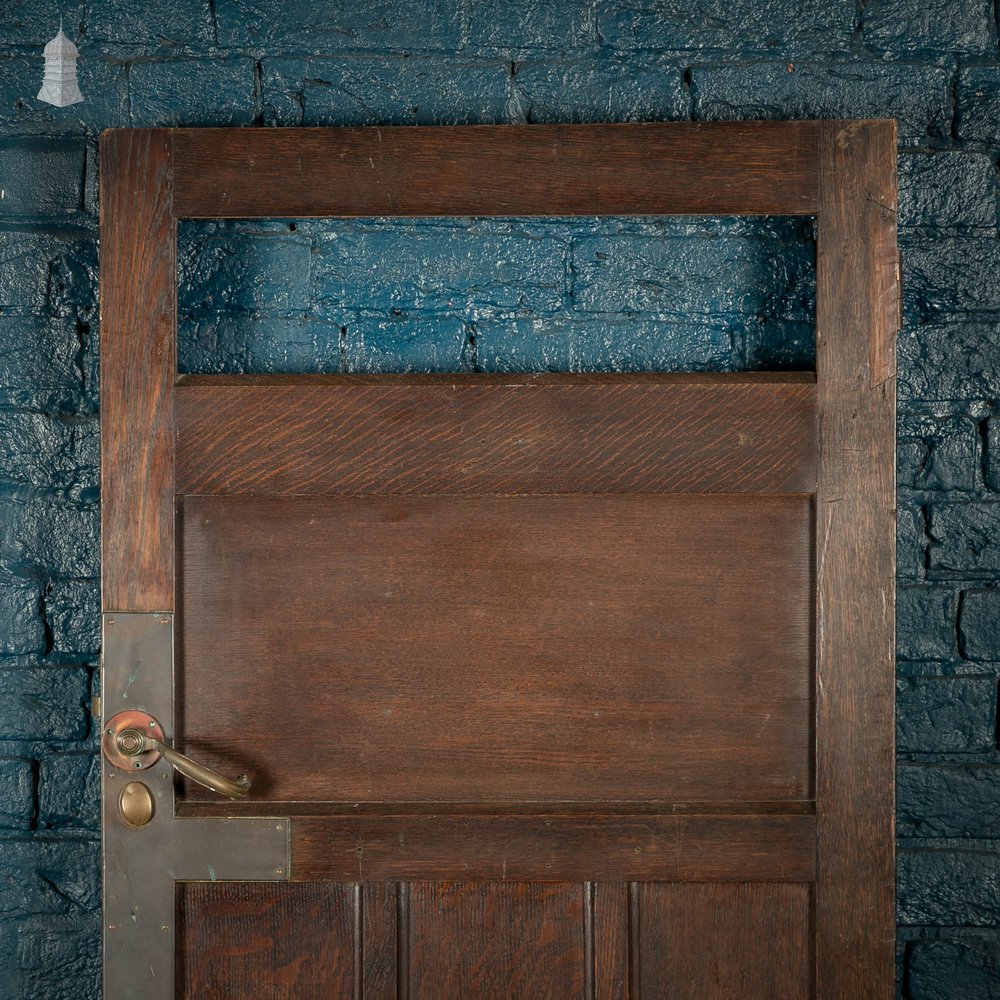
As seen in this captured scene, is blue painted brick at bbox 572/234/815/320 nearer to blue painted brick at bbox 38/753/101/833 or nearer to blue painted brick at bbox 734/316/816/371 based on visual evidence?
blue painted brick at bbox 734/316/816/371

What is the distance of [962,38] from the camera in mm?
1146

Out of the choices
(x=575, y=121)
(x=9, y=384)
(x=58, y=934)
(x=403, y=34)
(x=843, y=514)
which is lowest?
(x=58, y=934)

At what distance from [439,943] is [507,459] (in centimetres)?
55

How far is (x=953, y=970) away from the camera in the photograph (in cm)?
115

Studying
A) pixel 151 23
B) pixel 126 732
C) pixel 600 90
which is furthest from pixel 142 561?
pixel 600 90

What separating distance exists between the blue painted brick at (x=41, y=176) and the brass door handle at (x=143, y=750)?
0.62 metres

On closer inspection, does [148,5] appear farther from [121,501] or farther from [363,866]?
[363,866]

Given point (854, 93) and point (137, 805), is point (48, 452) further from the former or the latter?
point (854, 93)

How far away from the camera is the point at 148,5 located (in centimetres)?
116

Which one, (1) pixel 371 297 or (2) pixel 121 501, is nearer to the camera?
(2) pixel 121 501

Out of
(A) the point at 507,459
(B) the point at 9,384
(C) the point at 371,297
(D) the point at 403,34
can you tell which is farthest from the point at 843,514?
(B) the point at 9,384

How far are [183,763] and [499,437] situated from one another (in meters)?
0.49

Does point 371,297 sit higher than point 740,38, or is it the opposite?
point 740,38

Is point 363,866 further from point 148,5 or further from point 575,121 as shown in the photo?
point 148,5
